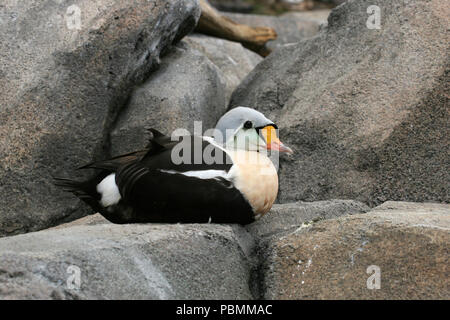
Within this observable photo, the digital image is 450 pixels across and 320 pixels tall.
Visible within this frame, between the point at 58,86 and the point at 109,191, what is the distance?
3.67 ft

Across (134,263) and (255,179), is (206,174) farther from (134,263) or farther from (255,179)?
(134,263)

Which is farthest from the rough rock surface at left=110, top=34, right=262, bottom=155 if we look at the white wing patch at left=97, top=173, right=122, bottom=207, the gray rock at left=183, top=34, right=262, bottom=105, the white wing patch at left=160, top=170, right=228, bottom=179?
the white wing patch at left=160, top=170, right=228, bottom=179

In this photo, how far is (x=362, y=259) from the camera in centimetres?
306

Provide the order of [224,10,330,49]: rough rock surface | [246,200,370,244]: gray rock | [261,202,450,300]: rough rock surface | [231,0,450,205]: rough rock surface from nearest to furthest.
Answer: [261,202,450,300]: rough rock surface → [246,200,370,244]: gray rock → [231,0,450,205]: rough rock surface → [224,10,330,49]: rough rock surface

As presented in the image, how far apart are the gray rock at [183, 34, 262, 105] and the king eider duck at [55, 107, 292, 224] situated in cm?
237

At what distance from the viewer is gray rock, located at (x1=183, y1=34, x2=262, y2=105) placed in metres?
6.25

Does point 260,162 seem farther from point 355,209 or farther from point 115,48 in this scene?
point 115,48

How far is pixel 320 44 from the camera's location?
5207mm

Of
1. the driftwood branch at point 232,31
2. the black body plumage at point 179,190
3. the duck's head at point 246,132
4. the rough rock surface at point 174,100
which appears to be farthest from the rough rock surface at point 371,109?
the driftwood branch at point 232,31

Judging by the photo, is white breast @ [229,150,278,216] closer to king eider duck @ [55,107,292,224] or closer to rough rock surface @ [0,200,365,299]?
king eider duck @ [55,107,292,224]

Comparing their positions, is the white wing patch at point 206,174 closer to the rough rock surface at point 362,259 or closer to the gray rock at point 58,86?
the rough rock surface at point 362,259
